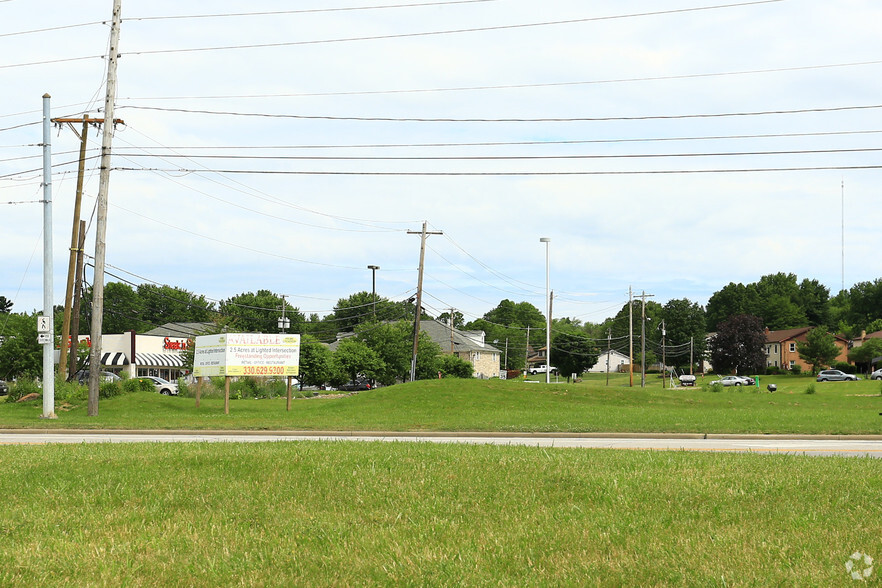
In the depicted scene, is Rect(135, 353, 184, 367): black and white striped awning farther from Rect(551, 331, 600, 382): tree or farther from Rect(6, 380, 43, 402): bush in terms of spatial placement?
Rect(551, 331, 600, 382): tree

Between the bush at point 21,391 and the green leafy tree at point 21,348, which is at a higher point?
the green leafy tree at point 21,348

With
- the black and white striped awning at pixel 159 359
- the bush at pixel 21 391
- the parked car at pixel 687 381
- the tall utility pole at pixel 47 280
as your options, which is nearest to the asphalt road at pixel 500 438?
the tall utility pole at pixel 47 280

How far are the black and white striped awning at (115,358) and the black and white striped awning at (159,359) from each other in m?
1.16

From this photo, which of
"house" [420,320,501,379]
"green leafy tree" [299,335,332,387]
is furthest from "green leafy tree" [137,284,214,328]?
"green leafy tree" [299,335,332,387]

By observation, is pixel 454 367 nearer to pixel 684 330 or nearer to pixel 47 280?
pixel 47 280

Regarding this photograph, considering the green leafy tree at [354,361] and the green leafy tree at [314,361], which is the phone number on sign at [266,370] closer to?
the green leafy tree at [314,361]

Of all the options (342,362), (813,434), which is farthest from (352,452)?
(342,362)

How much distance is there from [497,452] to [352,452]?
211cm

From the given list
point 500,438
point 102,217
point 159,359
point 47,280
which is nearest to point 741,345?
point 159,359

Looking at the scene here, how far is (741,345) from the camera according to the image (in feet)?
347

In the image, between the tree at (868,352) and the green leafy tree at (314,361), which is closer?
the green leafy tree at (314,361)

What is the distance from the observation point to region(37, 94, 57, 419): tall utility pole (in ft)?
83.6

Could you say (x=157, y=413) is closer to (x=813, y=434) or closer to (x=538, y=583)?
(x=813, y=434)

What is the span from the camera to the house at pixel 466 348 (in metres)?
104
